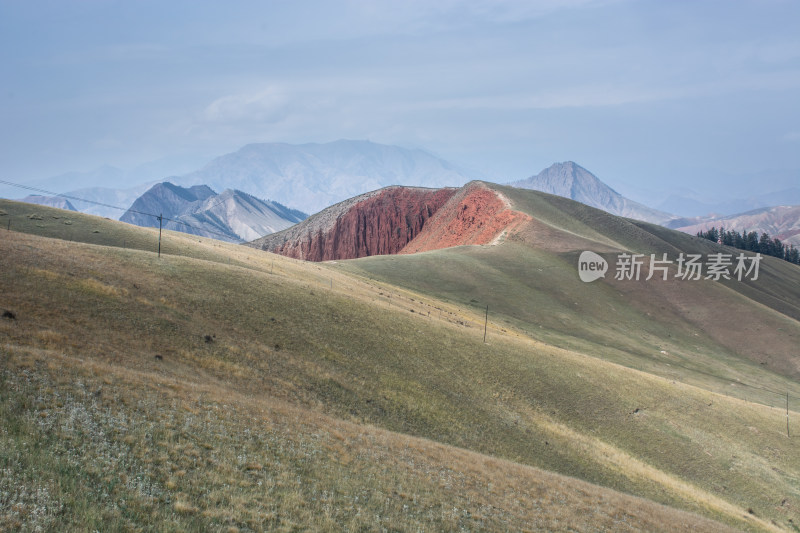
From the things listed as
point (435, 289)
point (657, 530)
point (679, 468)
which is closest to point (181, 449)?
point (657, 530)

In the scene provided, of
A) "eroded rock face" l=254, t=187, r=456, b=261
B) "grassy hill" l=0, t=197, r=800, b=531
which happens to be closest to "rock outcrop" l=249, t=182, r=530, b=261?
"eroded rock face" l=254, t=187, r=456, b=261

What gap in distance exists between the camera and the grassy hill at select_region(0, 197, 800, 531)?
1351 cm

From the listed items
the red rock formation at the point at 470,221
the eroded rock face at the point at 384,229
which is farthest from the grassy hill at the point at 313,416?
the eroded rock face at the point at 384,229

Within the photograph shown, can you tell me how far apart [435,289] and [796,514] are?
2408 inches

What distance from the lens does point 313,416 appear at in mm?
24250

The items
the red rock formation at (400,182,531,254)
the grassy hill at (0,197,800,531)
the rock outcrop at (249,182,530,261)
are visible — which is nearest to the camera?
the grassy hill at (0,197,800,531)

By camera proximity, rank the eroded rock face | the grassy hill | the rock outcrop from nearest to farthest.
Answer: the grassy hill → the rock outcrop → the eroded rock face

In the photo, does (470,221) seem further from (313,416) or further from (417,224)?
(313,416)

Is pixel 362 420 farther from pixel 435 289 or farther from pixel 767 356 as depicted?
pixel 767 356

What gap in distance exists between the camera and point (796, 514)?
1393 inches

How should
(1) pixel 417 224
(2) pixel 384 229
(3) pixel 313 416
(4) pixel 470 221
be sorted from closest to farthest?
(3) pixel 313 416, (4) pixel 470 221, (1) pixel 417 224, (2) pixel 384 229

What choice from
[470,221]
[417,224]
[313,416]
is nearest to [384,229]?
[417,224]

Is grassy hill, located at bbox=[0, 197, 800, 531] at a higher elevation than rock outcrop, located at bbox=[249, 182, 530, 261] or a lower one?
lower

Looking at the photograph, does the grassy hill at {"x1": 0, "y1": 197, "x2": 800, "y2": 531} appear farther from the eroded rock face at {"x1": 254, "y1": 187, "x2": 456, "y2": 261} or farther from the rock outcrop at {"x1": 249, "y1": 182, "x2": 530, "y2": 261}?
the eroded rock face at {"x1": 254, "y1": 187, "x2": 456, "y2": 261}
